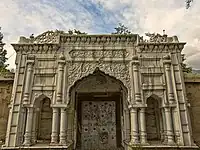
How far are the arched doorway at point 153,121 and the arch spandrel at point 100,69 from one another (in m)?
2.02

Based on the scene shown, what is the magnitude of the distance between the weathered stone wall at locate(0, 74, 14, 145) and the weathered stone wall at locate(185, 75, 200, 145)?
10.0 meters

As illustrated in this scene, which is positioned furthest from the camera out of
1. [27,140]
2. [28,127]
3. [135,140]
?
[28,127]

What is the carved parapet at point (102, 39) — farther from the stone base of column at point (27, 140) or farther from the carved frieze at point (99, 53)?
the stone base of column at point (27, 140)

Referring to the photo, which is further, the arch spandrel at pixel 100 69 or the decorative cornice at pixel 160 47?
the decorative cornice at pixel 160 47

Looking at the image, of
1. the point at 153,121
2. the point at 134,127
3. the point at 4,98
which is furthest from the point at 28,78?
the point at 153,121

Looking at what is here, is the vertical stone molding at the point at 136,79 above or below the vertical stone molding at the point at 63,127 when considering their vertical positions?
above

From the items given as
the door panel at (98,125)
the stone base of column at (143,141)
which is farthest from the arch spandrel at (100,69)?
the door panel at (98,125)

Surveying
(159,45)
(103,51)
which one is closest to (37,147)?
(103,51)

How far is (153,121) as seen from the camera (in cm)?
1044

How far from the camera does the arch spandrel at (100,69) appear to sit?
373 inches

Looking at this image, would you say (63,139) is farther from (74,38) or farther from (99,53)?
(74,38)

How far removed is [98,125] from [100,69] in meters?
4.48

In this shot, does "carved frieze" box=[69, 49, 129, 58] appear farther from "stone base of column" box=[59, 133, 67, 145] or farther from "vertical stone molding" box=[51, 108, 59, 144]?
"stone base of column" box=[59, 133, 67, 145]

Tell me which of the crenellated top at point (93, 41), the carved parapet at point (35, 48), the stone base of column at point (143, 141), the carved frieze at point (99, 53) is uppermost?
the crenellated top at point (93, 41)
